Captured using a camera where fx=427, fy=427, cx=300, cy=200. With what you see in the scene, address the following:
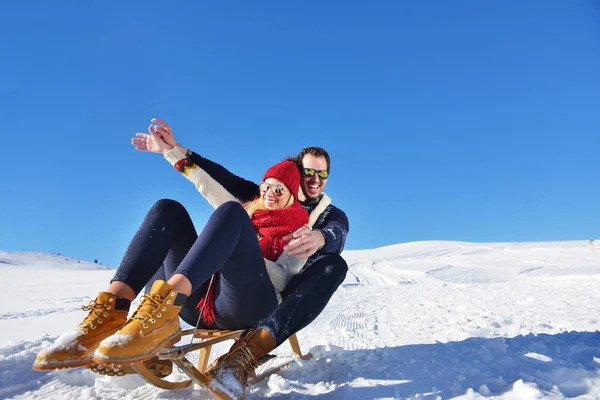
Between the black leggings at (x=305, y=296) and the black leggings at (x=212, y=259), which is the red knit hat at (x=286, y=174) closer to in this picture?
the black leggings at (x=305, y=296)

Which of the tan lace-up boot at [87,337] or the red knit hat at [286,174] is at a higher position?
the red knit hat at [286,174]

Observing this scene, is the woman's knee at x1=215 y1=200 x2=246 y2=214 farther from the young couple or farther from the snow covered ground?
the snow covered ground

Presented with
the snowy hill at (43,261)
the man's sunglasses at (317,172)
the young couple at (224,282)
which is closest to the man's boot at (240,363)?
the young couple at (224,282)

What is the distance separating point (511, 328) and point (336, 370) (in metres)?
1.75

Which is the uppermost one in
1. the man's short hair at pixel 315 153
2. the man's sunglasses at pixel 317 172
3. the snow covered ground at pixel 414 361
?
the man's short hair at pixel 315 153

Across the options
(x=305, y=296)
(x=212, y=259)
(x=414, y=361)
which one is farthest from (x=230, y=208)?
(x=414, y=361)

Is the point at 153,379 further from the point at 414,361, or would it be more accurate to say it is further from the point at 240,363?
the point at 414,361

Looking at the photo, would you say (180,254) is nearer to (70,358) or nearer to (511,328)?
(70,358)

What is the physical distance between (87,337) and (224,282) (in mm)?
593

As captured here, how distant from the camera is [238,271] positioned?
6.30ft

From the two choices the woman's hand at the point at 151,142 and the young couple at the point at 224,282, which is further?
the woman's hand at the point at 151,142

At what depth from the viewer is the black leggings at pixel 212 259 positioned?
5.67ft

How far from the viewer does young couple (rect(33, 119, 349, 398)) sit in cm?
157

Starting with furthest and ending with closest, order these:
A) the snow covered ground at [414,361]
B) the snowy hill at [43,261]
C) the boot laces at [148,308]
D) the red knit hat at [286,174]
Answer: the snowy hill at [43,261] < the red knit hat at [286,174] < the snow covered ground at [414,361] < the boot laces at [148,308]
